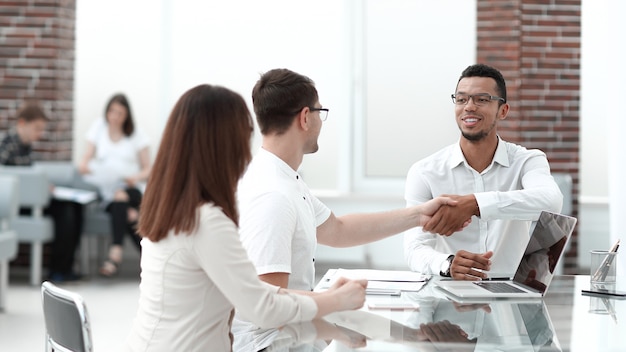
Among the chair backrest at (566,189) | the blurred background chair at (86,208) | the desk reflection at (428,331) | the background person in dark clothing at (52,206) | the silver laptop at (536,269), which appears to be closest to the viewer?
the desk reflection at (428,331)

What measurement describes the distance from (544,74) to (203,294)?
5879 mm

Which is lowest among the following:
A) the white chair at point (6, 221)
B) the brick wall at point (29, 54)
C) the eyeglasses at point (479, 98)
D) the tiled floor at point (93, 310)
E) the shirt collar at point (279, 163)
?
the tiled floor at point (93, 310)

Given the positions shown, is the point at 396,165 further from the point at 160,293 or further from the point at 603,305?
the point at 160,293

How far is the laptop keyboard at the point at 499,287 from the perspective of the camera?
2796 mm

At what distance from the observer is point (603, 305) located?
2703 mm

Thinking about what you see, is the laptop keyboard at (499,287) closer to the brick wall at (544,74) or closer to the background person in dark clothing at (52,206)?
the brick wall at (544,74)

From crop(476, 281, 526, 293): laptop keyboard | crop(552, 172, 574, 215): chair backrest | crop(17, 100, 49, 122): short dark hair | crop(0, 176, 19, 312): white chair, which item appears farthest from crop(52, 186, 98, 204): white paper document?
crop(476, 281, 526, 293): laptop keyboard

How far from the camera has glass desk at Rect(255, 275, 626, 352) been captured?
2.12 metres

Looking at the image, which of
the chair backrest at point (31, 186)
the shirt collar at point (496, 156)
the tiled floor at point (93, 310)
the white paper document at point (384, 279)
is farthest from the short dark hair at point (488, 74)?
the chair backrest at point (31, 186)

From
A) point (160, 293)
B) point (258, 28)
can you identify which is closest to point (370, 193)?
point (258, 28)

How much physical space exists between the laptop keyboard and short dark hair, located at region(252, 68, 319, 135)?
771mm

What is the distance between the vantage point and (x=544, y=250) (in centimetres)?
285

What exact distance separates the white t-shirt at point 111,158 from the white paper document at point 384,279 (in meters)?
4.97

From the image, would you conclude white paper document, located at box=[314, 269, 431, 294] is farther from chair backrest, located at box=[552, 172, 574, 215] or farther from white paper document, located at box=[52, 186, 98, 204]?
white paper document, located at box=[52, 186, 98, 204]
